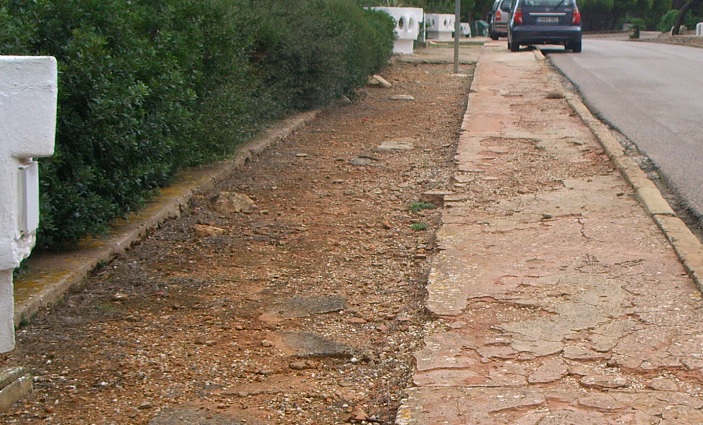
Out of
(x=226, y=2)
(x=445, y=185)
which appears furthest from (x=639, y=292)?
(x=226, y=2)

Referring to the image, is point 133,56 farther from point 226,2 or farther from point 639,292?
point 639,292

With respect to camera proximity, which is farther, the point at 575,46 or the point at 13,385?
the point at 575,46

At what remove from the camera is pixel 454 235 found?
5.78 metres

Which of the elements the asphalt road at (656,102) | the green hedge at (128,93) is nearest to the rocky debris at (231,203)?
the green hedge at (128,93)

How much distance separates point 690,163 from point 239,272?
195 inches

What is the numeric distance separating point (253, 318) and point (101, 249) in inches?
49.7

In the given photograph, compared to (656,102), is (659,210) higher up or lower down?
lower down

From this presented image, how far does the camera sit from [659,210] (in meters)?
6.12

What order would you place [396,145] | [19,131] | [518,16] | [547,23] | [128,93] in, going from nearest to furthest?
[19,131] < [128,93] < [396,145] < [547,23] < [518,16]

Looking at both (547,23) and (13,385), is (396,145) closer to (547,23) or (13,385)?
(13,385)

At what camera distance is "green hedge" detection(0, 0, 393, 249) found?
16.8ft

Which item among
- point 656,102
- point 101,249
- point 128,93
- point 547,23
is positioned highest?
point 547,23

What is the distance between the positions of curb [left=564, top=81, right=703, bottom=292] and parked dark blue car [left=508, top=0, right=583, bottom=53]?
53.0ft

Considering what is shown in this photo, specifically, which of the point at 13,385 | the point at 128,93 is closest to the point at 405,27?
the point at 128,93
